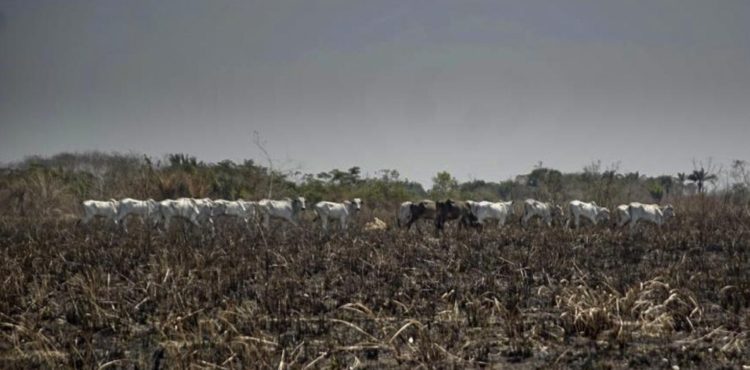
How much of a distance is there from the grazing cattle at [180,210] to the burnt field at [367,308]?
6.46 m

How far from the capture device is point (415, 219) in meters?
20.1

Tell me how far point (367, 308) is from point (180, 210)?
1325 cm

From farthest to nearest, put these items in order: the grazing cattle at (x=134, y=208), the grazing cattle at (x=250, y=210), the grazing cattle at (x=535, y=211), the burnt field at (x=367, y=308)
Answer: the grazing cattle at (x=535, y=211), the grazing cattle at (x=250, y=210), the grazing cattle at (x=134, y=208), the burnt field at (x=367, y=308)

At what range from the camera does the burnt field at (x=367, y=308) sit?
5.86 m

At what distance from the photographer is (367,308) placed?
7.43 metres

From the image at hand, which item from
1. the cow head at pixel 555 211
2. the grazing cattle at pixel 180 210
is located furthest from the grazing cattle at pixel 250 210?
the cow head at pixel 555 211

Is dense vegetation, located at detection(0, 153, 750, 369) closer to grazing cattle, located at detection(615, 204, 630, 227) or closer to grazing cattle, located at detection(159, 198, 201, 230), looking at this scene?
grazing cattle, located at detection(159, 198, 201, 230)

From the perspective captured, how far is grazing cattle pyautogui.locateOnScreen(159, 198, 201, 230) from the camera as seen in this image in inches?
757

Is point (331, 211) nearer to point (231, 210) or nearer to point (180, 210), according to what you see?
point (231, 210)

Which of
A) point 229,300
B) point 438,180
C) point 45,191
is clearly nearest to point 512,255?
point 229,300

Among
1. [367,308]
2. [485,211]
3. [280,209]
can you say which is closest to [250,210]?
[280,209]

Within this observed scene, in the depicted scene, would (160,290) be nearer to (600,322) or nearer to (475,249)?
(600,322)

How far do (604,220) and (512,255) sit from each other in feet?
39.1

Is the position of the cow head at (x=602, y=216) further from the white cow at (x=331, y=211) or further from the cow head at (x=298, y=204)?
the cow head at (x=298, y=204)
